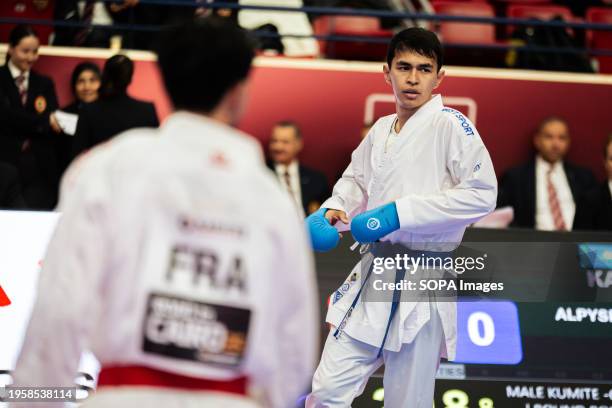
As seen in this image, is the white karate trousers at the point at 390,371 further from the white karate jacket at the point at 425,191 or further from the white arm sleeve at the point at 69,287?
the white arm sleeve at the point at 69,287

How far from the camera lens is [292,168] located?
8.00 m

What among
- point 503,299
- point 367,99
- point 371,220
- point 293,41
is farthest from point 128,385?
point 293,41

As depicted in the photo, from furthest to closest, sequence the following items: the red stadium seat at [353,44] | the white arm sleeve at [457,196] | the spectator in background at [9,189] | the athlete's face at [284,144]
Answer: the red stadium seat at [353,44] < the athlete's face at [284,144] < the spectator in background at [9,189] < the white arm sleeve at [457,196]

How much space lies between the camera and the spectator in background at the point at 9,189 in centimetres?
632

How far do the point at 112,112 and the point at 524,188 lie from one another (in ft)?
10.3

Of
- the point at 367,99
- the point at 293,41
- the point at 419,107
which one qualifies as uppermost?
the point at 293,41

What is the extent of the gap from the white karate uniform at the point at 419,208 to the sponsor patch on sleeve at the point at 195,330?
1.93m

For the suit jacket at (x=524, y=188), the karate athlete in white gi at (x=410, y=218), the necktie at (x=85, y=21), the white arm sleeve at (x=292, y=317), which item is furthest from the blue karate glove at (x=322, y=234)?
the necktie at (x=85, y=21)

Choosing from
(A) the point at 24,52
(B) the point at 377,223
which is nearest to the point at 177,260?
(B) the point at 377,223

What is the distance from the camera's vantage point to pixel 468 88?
868 cm

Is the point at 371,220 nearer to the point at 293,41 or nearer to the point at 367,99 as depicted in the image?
the point at 367,99

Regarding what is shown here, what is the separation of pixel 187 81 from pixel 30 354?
27.2 inches

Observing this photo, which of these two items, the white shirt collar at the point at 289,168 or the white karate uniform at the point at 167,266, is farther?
the white shirt collar at the point at 289,168

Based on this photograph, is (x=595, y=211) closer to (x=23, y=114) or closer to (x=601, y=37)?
(x=601, y=37)
